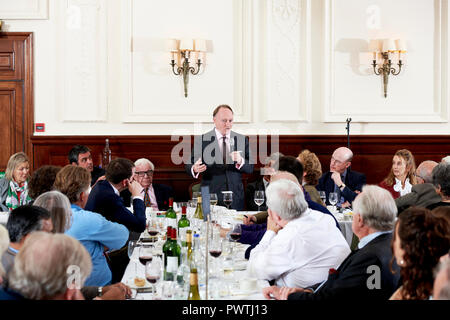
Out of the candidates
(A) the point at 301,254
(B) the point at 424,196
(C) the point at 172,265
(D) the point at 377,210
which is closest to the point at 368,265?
(D) the point at 377,210

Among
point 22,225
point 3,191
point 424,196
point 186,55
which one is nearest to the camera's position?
point 22,225

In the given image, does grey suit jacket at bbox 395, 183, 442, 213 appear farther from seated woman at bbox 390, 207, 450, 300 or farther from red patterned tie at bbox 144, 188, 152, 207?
red patterned tie at bbox 144, 188, 152, 207

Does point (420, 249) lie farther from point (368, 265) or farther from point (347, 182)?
point (347, 182)

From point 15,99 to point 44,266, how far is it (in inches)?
225

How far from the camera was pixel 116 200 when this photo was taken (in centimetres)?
385

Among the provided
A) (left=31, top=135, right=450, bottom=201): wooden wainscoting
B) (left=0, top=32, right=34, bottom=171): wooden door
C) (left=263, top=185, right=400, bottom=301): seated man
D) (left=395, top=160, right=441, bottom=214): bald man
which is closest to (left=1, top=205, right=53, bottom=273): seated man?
(left=263, top=185, right=400, bottom=301): seated man

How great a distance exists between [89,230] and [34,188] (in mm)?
777

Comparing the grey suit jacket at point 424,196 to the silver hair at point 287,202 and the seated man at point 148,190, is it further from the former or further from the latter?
the seated man at point 148,190

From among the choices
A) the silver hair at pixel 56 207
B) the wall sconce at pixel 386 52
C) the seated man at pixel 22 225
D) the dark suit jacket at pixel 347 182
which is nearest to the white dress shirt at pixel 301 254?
the silver hair at pixel 56 207

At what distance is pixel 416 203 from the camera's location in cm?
399
